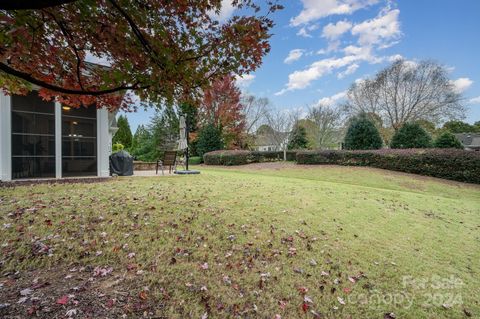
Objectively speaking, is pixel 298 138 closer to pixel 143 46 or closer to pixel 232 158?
pixel 232 158

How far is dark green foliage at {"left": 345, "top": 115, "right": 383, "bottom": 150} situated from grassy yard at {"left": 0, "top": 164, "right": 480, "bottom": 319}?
454 inches

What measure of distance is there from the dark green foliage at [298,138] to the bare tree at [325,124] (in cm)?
105

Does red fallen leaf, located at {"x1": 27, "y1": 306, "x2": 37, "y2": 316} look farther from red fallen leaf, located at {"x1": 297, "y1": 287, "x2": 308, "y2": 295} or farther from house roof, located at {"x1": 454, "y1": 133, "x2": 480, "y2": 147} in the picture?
house roof, located at {"x1": 454, "y1": 133, "x2": 480, "y2": 147}

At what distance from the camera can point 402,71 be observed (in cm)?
2144

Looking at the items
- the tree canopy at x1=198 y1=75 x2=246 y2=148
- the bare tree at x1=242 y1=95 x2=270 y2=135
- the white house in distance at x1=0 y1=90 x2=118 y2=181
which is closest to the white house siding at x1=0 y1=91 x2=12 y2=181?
the white house in distance at x1=0 y1=90 x2=118 y2=181

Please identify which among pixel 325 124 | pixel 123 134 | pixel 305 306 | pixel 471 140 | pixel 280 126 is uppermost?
pixel 325 124

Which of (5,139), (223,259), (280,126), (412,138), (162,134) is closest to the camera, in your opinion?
(223,259)

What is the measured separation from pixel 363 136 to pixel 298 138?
30.7 feet

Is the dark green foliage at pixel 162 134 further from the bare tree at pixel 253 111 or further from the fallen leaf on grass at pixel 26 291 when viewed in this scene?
the fallen leaf on grass at pixel 26 291

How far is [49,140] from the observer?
7492 millimetres

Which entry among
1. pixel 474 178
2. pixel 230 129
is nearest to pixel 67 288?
pixel 474 178

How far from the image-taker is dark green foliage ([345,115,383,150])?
15.8 m

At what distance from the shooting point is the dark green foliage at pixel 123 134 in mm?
32219

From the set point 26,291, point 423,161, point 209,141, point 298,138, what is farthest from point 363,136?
point 26,291
